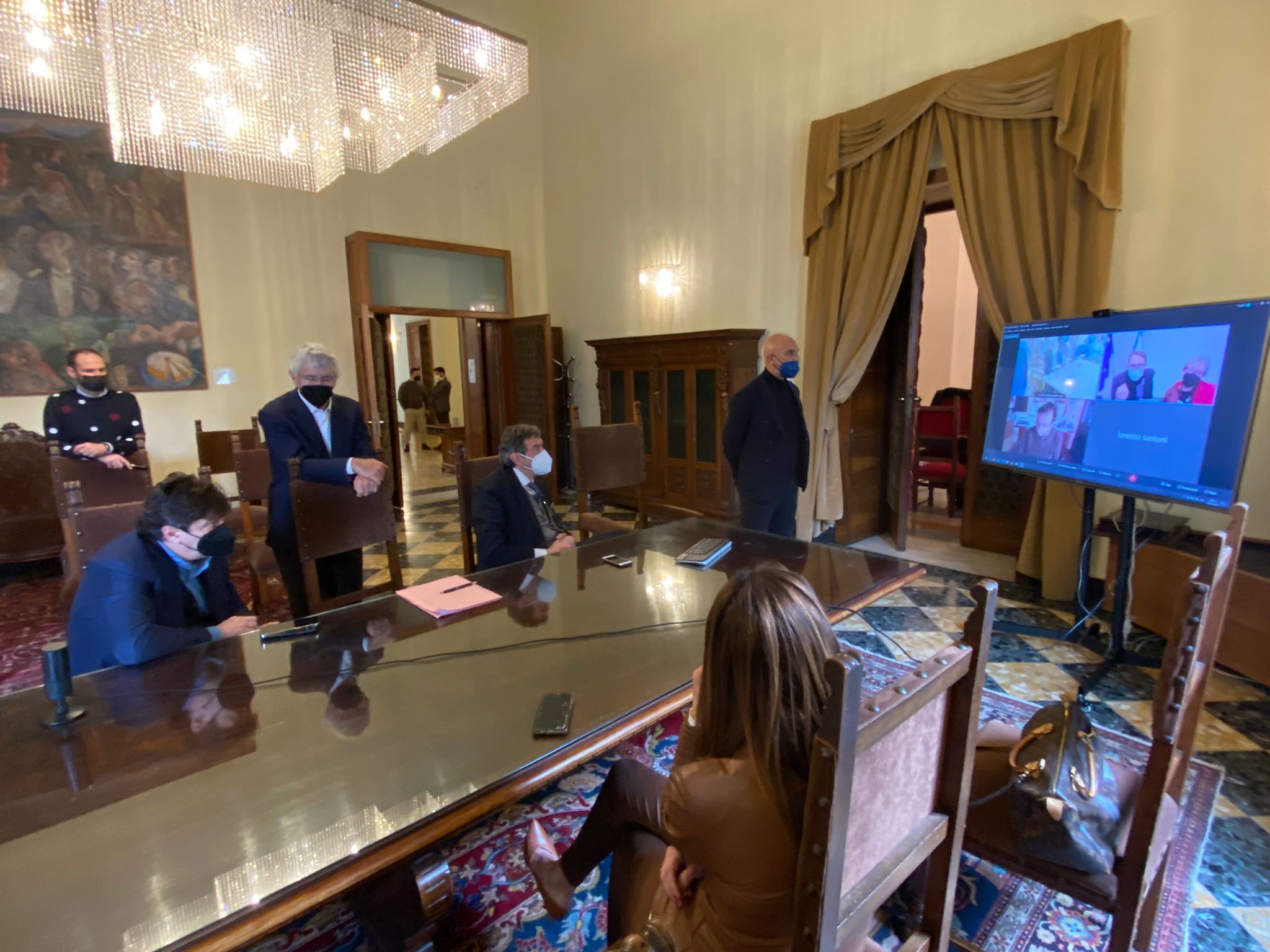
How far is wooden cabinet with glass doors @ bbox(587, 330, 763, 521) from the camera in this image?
4.69 meters

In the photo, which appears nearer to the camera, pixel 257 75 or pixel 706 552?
pixel 706 552

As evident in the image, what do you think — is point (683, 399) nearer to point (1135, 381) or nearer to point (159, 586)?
point (1135, 381)

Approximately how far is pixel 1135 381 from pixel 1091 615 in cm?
111

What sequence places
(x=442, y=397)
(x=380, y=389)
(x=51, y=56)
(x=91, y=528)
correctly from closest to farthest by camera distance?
(x=91, y=528), (x=51, y=56), (x=380, y=389), (x=442, y=397)

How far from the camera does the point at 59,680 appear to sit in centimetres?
117

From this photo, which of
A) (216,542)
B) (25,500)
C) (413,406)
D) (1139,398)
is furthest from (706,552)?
(413,406)

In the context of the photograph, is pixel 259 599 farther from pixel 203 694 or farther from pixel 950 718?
pixel 950 718

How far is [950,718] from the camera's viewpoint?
2.94ft

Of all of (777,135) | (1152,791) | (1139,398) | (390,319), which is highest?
(777,135)

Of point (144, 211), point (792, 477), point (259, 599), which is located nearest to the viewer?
point (259, 599)

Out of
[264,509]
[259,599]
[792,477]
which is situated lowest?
[259,599]

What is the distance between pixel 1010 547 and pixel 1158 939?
3032 mm

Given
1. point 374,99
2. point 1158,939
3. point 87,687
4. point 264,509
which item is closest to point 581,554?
point 87,687

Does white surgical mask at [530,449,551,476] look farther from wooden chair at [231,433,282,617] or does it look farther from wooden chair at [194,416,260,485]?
wooden chair at [194,416,260,485]
